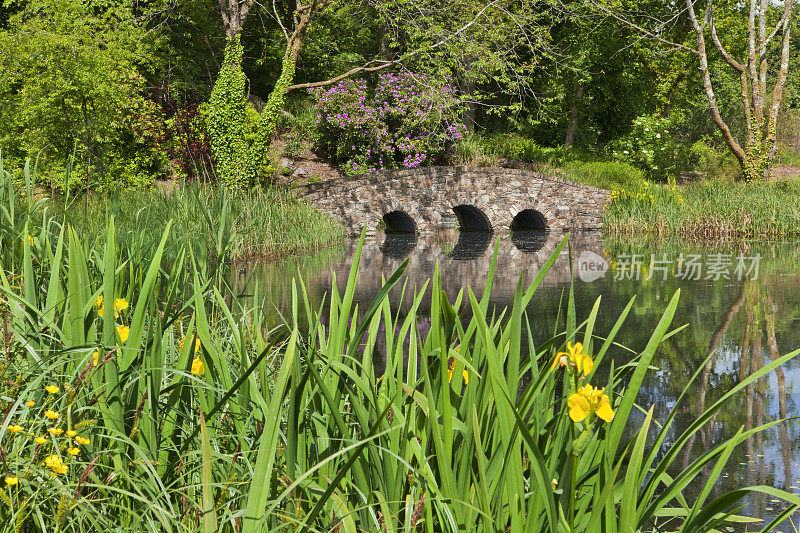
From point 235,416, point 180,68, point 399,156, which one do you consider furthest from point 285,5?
point 235,416

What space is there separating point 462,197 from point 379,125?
3.72 meters

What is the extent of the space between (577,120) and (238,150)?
13.9 metres

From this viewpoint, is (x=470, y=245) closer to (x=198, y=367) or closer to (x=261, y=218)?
(x=261, y=218)

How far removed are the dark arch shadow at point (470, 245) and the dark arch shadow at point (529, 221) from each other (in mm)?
1373

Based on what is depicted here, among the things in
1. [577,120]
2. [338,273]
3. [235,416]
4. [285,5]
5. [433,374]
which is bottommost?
[338,273]

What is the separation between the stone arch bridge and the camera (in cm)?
1677

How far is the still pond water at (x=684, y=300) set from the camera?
3837 millimetres

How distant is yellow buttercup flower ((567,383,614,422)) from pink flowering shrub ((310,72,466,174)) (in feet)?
60.7

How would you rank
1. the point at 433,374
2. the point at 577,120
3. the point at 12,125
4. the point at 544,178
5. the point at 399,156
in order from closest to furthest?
1. the point at 433,374
2. the point at 12,125
3. the point at 544,178
4. the point at 399,156
5. the point at 577,120

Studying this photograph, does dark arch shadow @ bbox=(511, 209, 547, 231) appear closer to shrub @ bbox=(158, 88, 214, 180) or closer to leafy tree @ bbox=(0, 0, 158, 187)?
shrub @ bbox=(158, 88, 214, 180)

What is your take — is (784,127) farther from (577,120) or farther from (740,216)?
(740,216)

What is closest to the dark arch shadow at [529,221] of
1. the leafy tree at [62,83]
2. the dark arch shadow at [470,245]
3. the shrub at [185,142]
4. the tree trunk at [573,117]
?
the dark arch shadow at [470,245]

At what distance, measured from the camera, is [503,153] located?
80.3ft

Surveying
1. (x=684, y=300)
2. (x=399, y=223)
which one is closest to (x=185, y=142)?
(x=399, y=223)
